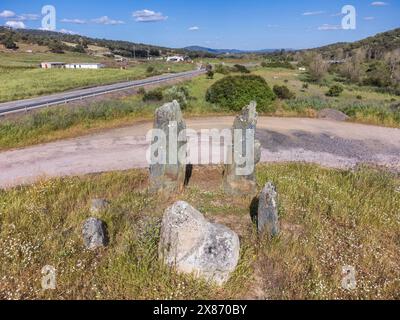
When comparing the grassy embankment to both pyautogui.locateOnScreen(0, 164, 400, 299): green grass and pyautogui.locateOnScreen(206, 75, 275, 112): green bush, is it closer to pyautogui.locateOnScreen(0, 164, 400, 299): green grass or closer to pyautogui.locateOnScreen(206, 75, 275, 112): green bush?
pyautogui.locateOnScreen(206, 75, 275, 112): green bush

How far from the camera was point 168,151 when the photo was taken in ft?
31.4

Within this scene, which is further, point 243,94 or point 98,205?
point 243,94

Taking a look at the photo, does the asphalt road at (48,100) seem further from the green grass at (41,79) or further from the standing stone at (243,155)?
the standing stone at (243,155)

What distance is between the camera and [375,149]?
1614 centimetres

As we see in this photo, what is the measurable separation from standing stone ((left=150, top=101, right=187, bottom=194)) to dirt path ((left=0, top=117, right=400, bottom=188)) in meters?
3.32

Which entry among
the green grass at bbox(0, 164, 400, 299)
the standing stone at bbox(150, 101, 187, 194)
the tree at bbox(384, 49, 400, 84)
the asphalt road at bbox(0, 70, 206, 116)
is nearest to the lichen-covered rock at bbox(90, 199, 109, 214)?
the green grass at bbox(0, 164, 400, 299)

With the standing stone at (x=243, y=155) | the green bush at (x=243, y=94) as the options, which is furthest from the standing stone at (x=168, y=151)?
the green bush at (x=243, y=94)

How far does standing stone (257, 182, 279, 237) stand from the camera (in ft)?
24.3

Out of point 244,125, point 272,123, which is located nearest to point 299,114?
point 272,123

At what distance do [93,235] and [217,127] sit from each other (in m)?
13.0

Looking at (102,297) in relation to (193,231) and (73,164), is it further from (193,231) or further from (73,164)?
(73,164)

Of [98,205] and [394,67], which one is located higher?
[394,67]

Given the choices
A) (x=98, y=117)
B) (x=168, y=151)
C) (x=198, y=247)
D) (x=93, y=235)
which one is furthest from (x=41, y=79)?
(x=198, y=247)

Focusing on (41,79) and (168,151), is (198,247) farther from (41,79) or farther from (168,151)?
(41,79)
